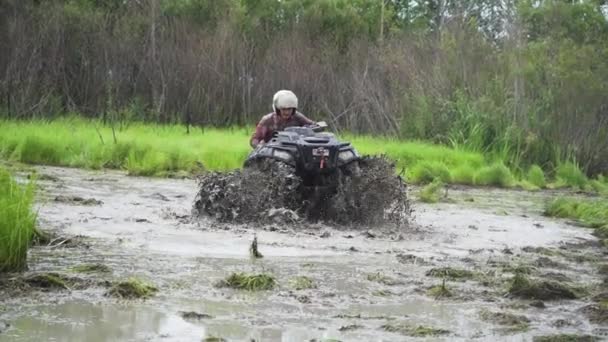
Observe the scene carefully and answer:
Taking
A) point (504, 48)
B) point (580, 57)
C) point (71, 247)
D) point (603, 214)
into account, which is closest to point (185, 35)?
point (504, 48)

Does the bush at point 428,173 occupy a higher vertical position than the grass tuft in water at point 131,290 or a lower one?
lower

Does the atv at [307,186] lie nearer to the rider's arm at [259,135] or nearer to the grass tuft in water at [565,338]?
the rider's arm at [259,135]

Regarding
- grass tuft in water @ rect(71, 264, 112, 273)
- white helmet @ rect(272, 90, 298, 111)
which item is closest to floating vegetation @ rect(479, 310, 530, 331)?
grass tuft in water @ rect(71, 264, 112, 273)

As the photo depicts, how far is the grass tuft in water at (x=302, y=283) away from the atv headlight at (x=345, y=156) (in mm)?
3494

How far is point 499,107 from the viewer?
20.2 m

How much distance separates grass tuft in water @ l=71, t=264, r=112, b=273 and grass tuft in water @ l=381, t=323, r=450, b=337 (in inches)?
93.1

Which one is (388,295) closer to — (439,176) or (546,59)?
(439,176)

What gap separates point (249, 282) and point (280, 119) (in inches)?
205

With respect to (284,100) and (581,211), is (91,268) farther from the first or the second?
(581,211)

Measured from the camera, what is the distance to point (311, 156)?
10.8 m

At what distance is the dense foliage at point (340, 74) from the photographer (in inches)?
789

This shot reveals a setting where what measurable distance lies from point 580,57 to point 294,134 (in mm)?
10353

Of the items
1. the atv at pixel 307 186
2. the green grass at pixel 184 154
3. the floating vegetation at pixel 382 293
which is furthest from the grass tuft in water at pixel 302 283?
the green grass at pixel 184 154

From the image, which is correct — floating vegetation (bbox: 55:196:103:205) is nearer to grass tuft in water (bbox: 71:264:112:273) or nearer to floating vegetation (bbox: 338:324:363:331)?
grass tuft in water (bbox: 71:264:112:273)
